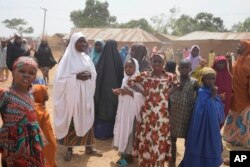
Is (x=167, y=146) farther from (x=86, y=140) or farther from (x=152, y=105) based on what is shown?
(x=86, y=140)

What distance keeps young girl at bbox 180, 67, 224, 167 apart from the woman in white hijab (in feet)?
5.68

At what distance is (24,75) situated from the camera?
9.18ft

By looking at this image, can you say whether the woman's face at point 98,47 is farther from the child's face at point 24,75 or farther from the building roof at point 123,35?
the building roof at point 123,35

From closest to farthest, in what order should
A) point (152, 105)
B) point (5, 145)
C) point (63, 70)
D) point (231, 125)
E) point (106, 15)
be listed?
point (5, 145), point (152, 105), point (63, 70), point (231, 125), point (106, 15)

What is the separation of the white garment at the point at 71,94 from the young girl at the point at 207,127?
1738 millimetres

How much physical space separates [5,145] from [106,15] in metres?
49.1

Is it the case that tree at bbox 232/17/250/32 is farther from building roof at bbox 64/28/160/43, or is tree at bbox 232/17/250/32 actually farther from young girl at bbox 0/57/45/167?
young girl at bbox 0/57/45/167

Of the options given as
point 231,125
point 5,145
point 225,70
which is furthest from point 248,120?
point 5,145

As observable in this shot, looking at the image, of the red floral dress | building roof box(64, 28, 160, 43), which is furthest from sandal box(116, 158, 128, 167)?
building roof box(64, 28, 160, 43)

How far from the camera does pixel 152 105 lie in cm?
402

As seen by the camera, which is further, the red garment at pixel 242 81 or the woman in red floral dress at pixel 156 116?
the red garment at pixel 242 81

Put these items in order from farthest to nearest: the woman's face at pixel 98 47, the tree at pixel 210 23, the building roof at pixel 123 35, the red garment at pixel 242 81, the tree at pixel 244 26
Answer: the tree at pixel 244 26 → the tree at pixel 210 23 → the building roof at pixel 123 35 → the woman's face at pixel 98 47 → the red garment at pixel 242 81

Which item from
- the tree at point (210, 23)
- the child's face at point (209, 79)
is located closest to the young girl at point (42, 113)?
the child's face at point (209, 79)

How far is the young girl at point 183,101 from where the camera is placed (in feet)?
14.1
